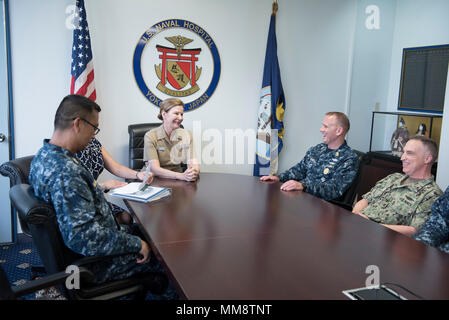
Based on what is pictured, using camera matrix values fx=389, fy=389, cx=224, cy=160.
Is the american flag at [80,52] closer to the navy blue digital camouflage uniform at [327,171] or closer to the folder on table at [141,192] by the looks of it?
the folder on table at [141,192]

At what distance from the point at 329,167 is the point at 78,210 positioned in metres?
2.00

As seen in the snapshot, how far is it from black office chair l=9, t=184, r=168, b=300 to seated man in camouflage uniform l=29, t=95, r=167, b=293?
1.4 inches

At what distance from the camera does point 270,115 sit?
439 centimetres

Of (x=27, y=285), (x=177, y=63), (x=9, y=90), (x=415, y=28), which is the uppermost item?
(x=415, y=28)

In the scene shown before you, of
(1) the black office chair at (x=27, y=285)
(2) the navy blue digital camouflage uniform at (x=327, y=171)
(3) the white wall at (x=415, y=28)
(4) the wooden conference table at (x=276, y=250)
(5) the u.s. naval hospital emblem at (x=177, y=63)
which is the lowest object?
(1) the black office chair at (x=27, y=285)

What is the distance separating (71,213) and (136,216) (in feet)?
1.75

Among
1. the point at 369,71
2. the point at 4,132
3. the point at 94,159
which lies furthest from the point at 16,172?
the point at 369,71

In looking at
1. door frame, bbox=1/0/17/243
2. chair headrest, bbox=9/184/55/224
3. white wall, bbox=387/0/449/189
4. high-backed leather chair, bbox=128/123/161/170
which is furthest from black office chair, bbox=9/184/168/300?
white wall, bbox=387/0/449/189

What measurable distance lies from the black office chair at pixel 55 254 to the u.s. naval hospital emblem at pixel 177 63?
7.78 ft

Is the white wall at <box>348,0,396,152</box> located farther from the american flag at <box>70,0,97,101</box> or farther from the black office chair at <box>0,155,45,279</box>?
the black office chair at <box>0,155,45,279</box>

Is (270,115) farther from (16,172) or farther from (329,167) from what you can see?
(16,172)

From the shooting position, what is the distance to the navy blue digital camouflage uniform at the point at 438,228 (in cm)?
199

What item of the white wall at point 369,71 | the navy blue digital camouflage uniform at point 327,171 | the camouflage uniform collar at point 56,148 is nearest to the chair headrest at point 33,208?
the camouflage uniform collar at point 56,148

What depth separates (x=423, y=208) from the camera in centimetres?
224
